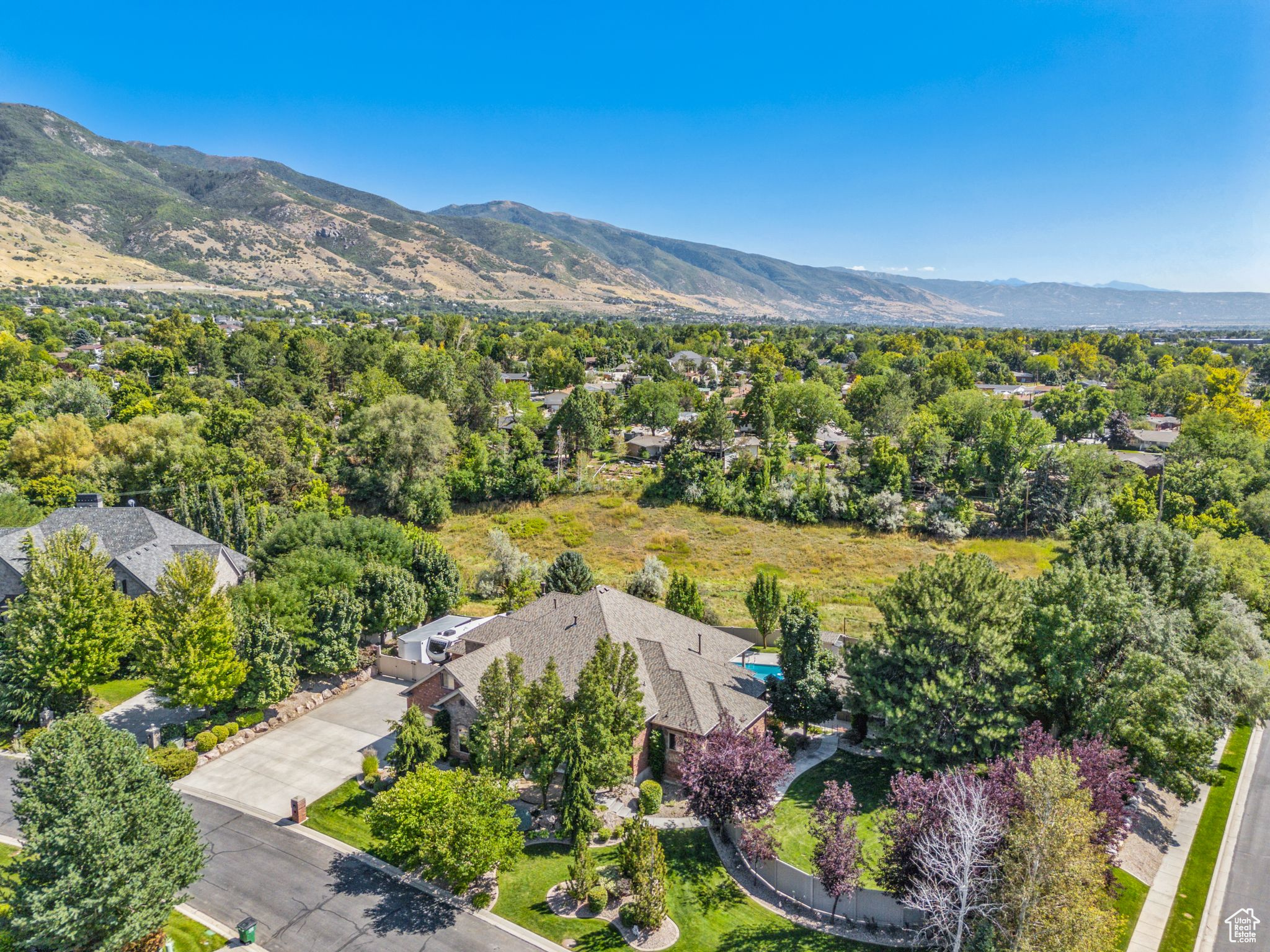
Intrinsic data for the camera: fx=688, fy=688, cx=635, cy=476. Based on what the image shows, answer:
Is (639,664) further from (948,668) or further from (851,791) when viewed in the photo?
(948,668)

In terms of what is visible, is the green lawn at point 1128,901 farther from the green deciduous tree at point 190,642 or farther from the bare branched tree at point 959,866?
the green deciduous tree at point 190,642

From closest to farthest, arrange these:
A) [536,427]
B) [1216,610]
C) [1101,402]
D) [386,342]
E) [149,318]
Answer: [1216,610] → [536,427] → [1101,402] → [386,342] → [149,318]

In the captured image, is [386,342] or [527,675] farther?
[386,342]

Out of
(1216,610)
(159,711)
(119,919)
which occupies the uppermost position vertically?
(1216,610)

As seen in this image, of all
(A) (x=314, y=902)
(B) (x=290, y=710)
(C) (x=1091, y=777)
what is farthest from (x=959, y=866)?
(B) (x=290, y=710)

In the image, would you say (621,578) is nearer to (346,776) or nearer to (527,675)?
(527,675)

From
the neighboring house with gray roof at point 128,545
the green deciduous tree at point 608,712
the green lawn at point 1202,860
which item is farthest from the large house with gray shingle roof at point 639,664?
the neighboring house with gray roof at point 128,545

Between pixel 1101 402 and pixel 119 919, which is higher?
pixel 1101 402

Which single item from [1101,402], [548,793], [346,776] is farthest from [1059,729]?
[1101,402]
